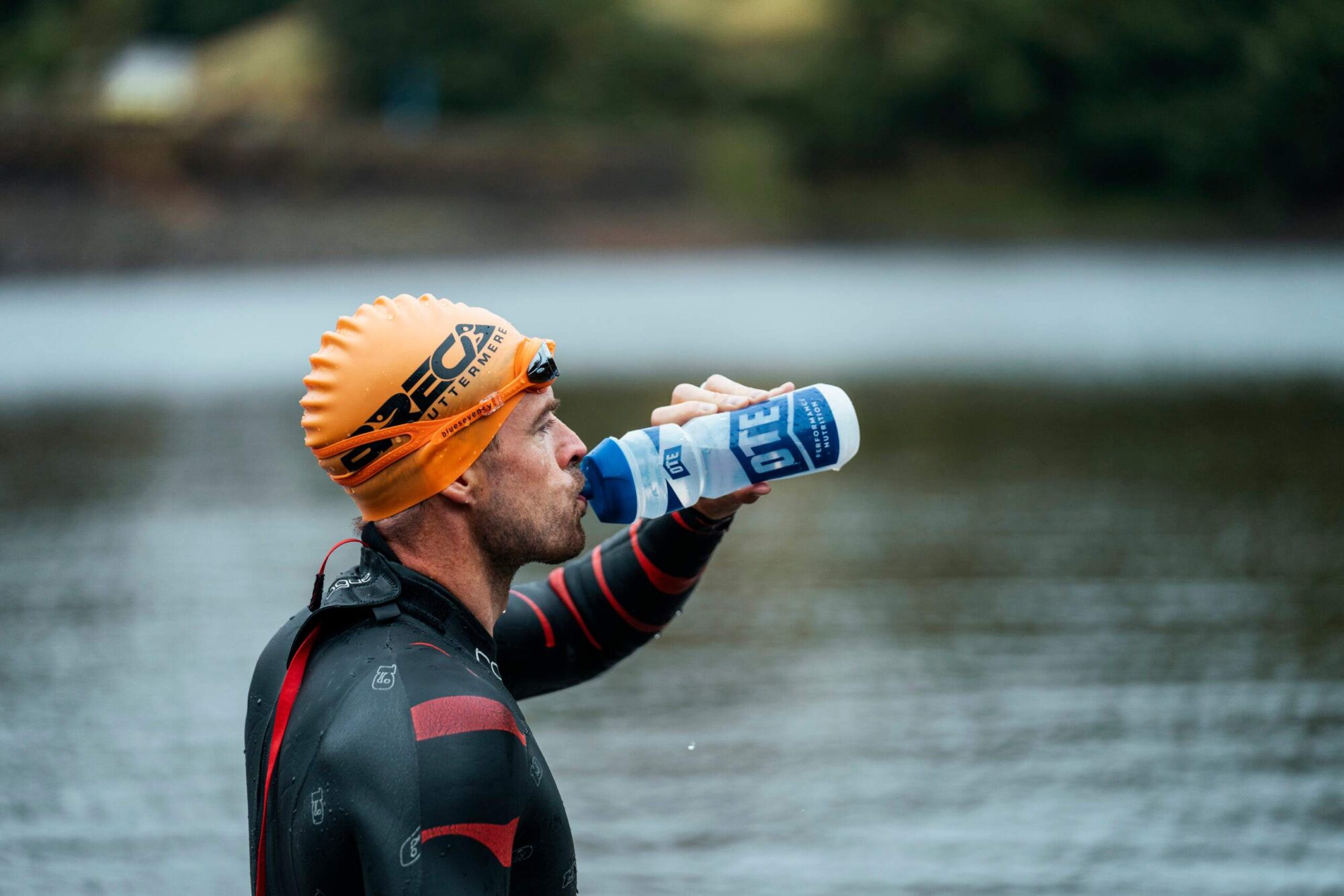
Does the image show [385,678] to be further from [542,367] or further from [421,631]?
[542,367]

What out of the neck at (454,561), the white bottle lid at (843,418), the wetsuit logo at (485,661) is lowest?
the wetsuit logo at (485,661)

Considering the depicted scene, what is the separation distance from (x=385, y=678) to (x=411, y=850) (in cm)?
28

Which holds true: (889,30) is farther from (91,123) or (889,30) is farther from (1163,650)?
(1163,650)

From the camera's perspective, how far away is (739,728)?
8.27 meters

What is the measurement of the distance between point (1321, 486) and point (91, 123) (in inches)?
2330

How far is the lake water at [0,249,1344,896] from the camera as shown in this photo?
6.58 m

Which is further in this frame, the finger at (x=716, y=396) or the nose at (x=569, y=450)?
the finger at (x=716, y=396)

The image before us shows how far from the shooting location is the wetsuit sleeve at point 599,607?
10.9 ft

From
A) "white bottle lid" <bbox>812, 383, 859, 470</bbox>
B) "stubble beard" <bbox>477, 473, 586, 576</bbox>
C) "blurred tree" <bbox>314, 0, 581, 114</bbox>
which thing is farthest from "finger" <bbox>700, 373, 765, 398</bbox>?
"blurred tree" <bbox>314, 0, 581, 114</bbox>

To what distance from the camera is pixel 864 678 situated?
30.1 ft

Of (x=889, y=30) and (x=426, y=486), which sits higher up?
(x=426, y=486)

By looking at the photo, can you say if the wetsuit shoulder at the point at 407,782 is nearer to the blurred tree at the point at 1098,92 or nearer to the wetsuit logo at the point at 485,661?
the wetsuit logo at the point at 485,661

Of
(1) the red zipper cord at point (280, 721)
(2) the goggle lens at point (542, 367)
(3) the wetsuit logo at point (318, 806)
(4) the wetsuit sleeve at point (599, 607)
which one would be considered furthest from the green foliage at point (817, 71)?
(3) the wetsuit logo at point (318, 806)

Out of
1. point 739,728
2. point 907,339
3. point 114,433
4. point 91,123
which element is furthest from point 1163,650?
point 91,123
